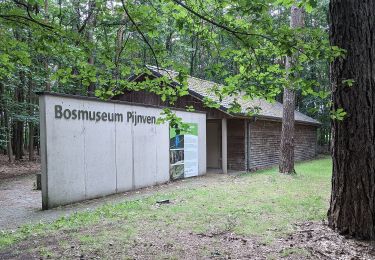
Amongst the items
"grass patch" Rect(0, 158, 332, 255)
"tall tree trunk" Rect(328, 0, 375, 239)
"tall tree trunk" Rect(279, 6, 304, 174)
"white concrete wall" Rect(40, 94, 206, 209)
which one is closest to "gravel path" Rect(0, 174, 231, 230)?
"white concrete wall" Rect(40, 94, 206, 209)

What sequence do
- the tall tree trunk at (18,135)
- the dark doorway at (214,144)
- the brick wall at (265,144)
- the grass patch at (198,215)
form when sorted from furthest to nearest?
the tall tree trunk at (18,135) < the dark doorway at (214,144) < the brick wall at (265,144) < the grass patch at (198,215)

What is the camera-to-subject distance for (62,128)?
8.38m

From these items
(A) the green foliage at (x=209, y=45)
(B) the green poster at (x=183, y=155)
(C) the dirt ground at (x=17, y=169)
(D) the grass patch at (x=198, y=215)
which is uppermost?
(A) the green foliage at (x=209, y=45)

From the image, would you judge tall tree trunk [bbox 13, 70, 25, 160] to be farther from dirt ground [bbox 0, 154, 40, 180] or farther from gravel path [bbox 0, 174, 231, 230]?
gravel path [bbox 0, 174, 231, 230]

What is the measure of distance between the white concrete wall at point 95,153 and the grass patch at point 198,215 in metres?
1.23

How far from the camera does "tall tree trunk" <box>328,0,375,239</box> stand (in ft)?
16.6

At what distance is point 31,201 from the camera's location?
8938 mm

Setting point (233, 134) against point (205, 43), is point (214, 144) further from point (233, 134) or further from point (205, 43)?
point (205, 43)

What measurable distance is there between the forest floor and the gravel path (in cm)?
42

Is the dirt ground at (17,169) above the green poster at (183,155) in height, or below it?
below

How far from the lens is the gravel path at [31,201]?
6977mm

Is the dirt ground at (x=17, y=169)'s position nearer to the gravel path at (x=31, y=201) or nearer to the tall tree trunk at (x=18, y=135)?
the gravel path at (x=31, y=201)

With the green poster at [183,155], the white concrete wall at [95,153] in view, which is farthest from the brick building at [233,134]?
the white concrete wall at [95,153]

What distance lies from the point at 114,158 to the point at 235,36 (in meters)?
6.74
